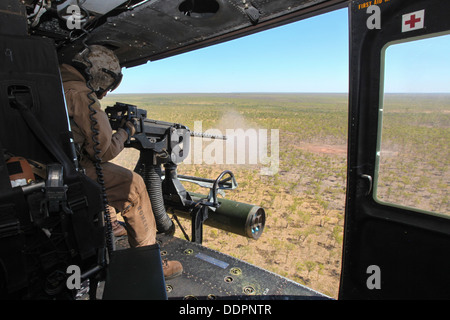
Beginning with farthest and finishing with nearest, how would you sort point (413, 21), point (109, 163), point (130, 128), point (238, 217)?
point (238, 217)
point (130, 128)
point (109, 163)
point (413, 21)

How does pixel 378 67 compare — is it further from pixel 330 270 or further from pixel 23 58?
pixel 330 270

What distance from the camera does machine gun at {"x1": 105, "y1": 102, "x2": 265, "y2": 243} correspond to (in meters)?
3.66

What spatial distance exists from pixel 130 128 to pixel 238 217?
1793 mm

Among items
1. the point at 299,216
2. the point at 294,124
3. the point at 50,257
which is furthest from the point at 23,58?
the point at 294,124

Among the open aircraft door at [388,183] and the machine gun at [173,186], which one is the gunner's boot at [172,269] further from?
the open aircraft door at [388,183]

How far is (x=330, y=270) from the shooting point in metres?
6.70

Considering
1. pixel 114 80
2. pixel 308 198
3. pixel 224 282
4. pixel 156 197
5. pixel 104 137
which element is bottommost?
pixel 308 198

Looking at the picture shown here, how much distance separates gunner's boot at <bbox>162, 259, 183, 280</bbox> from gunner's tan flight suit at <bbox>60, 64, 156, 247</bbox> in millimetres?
395

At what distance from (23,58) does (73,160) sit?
2.08ft

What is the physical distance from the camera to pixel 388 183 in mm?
1943

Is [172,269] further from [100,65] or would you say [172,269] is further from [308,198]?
[308,198]

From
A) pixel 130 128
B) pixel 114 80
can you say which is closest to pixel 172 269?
pixel 130 128

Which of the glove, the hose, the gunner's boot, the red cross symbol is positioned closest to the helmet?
the glove

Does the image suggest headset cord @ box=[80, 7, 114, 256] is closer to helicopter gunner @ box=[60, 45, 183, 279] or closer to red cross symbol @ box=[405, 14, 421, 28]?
helicopter gunner @ box=[60, 45, 183, 279]
